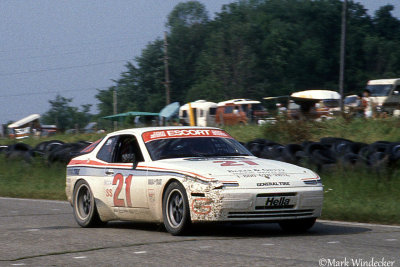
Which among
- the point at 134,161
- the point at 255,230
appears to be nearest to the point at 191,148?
the point at 134,161

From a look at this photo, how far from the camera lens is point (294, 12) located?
103 meters

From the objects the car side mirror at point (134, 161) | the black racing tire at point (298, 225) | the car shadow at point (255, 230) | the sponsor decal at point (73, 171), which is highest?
the car side mirror at point (134, 161)

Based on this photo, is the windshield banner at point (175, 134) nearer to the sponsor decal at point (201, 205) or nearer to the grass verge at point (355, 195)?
the sponsor decal at point (201, 205)

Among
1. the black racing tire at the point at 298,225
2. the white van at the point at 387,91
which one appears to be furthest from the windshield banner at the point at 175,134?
the white van at the point at 387,91

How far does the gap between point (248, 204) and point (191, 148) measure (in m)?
1.69

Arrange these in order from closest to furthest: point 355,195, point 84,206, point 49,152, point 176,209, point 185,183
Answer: point 185,183
point 176,209
point 84,206
point 355,195
point 49,152

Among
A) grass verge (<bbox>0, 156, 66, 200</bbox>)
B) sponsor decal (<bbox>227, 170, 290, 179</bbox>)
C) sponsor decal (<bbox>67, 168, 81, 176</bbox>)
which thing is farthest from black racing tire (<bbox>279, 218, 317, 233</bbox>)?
grass verge (<bbox>0, 156, 66, 200</bbox>)

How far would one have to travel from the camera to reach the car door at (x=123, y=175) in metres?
8.84

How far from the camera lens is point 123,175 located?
9.26 metres

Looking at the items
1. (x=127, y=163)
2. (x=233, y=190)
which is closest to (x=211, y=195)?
(x=233, y=190)

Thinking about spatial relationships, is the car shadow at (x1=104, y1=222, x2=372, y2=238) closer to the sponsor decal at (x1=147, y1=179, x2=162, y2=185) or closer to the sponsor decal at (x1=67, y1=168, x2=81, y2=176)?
the sponsor decal at (x1=147, y1=179, x2=162, y2=185)

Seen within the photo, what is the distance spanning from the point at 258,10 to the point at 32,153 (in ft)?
299

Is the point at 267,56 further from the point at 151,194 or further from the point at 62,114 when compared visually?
the point at 151,194

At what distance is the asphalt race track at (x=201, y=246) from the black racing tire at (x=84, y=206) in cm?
18
